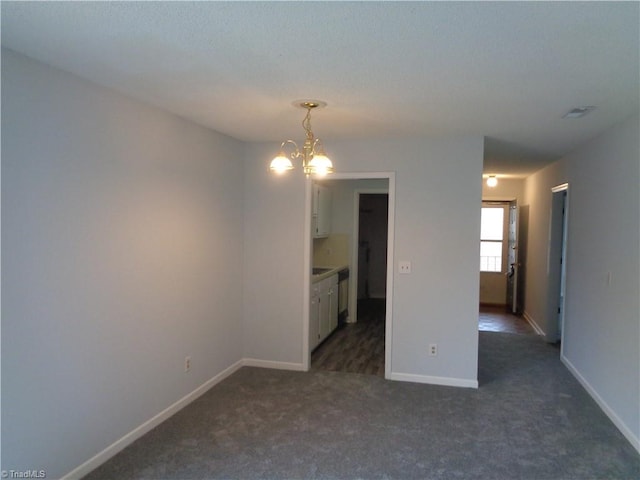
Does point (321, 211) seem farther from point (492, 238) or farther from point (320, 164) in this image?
point (492, 238)

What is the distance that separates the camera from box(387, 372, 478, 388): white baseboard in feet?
14.0

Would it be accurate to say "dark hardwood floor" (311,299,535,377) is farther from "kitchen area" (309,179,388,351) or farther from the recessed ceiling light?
the recessed ceiling light

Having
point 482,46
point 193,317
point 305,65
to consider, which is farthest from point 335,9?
point 193,317

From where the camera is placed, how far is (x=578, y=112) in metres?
3.23

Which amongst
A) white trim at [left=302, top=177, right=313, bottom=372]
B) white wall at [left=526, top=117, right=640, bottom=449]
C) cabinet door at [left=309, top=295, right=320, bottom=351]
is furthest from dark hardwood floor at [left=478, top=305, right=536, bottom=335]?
white trim at [left=302, top=177, right=313, bottom=372]

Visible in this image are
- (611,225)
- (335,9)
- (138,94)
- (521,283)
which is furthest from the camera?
(521,283)

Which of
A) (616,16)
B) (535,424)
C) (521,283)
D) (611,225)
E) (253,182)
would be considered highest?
(616,16)

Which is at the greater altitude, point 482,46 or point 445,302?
point 482,46

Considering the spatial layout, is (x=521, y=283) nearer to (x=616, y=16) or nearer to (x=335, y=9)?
(x=616, y=16)

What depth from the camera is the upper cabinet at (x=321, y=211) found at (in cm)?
588

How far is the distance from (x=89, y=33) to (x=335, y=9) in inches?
45.3

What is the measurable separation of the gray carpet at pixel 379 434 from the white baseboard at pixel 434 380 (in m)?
0.10

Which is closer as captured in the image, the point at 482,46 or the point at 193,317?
the point at 482,46

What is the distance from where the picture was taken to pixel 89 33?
6.60 feet
